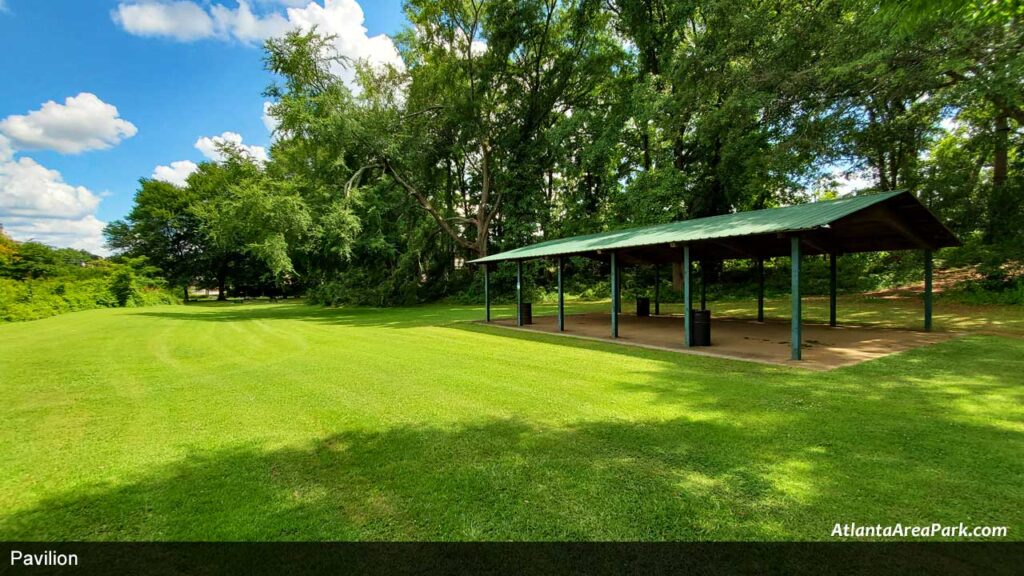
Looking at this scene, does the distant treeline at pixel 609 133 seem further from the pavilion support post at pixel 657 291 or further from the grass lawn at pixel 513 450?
the grass lawn at pixel 513 450

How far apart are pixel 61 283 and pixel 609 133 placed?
110 feet

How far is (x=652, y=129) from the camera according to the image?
70.7ft

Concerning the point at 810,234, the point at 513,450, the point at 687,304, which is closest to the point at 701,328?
the point at 687,304

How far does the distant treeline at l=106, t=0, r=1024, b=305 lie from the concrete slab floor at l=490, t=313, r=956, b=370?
215 inches

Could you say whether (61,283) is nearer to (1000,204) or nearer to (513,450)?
(513,450)

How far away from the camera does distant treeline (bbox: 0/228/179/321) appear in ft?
67.3

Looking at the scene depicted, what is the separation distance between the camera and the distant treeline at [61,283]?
20500mm

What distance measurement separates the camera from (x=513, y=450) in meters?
3.82

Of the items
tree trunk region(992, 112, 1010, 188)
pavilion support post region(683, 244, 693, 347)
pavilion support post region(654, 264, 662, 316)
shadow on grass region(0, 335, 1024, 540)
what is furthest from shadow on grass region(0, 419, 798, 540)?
tree trunk region(992, 112, 1010, 188)
